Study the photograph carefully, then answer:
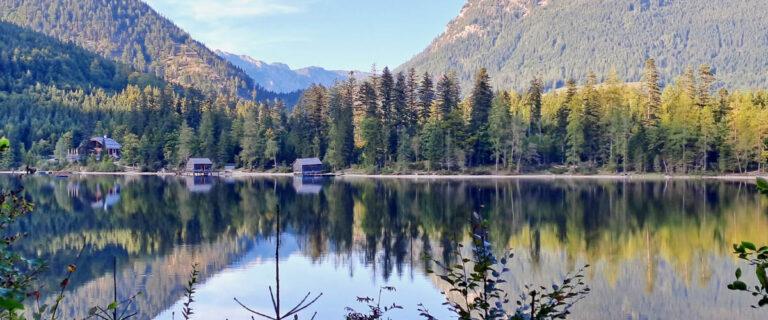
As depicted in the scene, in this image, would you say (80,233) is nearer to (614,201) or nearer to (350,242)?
(350,242)

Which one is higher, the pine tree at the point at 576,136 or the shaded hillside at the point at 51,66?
the shaded hillside at the point at 51,66

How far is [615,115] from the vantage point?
78.2m

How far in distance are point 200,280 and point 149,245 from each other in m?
8.47

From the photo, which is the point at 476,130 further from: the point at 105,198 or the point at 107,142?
the point at 107,142

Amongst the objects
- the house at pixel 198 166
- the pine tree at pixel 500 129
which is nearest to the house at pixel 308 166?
the house at pixel 198 166

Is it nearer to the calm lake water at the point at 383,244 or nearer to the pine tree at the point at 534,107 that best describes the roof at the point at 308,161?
the pine tree at the point at 534,107

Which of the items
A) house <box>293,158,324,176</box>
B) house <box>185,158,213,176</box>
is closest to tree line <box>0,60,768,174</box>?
house <box>293,158,324,176</box>

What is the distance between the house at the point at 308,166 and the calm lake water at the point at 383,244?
99.4 ft

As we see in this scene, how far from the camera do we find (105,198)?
181ft

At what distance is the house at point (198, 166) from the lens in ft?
305

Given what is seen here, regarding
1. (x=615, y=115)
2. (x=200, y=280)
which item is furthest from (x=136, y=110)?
(x=200, y=280)

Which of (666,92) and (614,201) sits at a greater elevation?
(666,92)

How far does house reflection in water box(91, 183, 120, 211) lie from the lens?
4941 cm

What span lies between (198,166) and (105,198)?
38.0 meters
